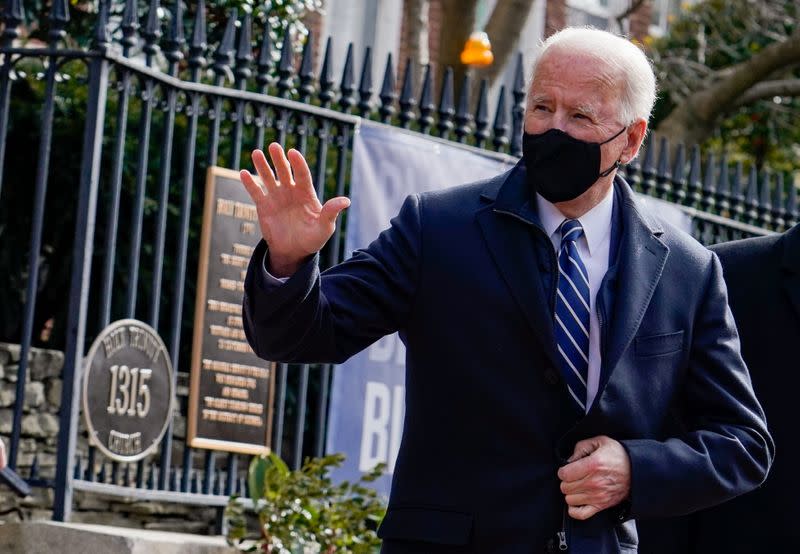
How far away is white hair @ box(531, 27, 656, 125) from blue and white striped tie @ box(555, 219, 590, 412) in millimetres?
338

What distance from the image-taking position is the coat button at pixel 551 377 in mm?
3049

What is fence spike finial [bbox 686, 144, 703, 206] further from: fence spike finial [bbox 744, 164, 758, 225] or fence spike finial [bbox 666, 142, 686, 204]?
fence spike finial [bbox 744, 164, 758, 225]

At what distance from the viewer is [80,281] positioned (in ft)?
19.9

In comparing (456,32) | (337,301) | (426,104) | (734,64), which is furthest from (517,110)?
(734,64)

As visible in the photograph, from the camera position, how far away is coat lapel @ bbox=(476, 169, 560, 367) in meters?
3.06

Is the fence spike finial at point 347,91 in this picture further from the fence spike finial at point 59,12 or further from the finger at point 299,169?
the finger at point 299,169

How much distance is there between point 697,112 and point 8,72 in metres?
8.70

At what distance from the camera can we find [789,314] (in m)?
4.14

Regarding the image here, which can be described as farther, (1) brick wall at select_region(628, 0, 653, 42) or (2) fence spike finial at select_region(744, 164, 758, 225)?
(1) brick wall at select_region(628, 0, 653, 42)

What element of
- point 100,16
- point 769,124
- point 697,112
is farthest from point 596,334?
point 769,124

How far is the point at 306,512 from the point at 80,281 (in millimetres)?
1255

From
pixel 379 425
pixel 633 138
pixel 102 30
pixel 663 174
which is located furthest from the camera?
pixel 663 174

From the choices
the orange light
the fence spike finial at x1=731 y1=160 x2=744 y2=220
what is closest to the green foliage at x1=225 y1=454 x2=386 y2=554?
the fence spike finial at x1=731 y1=160 x2=744 y2=220

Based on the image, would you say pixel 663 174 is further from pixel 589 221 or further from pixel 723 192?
pixel 589 221
